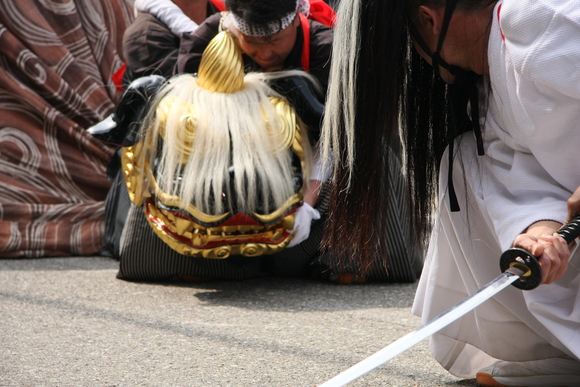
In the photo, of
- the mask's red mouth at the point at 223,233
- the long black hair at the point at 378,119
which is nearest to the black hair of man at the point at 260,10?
the mask's red mouth at the point at 223,233

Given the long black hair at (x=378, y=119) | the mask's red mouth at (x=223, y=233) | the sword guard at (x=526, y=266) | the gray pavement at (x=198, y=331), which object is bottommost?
the gray pavement at (x=198, y=331)

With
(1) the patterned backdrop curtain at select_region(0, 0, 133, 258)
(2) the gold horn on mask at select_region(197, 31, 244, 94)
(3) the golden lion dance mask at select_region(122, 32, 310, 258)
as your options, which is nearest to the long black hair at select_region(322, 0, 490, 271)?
(3) the golden lion dance mask at select_region(122, 32, 310, 258)

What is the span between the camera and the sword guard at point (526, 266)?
4.09 feet

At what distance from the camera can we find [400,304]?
2.48 m

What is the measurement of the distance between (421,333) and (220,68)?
4.86 ft

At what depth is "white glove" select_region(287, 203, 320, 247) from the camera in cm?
254

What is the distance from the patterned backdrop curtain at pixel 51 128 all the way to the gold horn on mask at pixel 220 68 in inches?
45.5

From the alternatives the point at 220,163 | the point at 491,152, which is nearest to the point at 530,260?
the point at 491,152

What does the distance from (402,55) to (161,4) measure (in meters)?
1.76

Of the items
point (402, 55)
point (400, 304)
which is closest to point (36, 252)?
point (400, 304)

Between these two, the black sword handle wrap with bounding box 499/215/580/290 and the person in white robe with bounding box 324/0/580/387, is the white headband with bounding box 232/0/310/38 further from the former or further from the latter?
the black sword handle wrap with bounding box 499/215/580/290

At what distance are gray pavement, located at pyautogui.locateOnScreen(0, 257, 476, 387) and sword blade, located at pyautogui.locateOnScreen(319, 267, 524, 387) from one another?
1.46 ft

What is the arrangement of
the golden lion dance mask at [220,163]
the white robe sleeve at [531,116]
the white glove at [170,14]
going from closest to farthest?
the white robe sleeve at [531,116] → the golden lion dance mask at [220,163] → the white glove at [170,14]

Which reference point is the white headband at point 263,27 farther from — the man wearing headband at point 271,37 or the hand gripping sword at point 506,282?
the hand gripping sword at point 506,282
